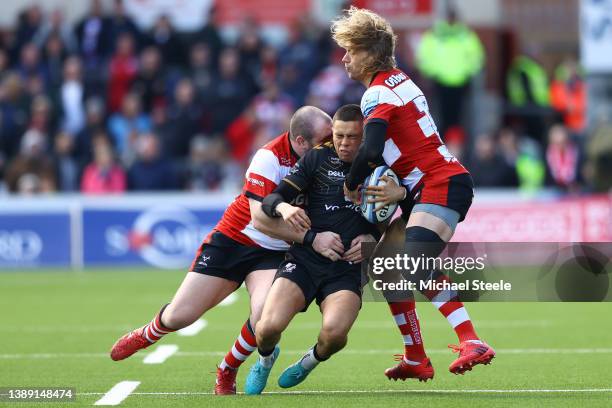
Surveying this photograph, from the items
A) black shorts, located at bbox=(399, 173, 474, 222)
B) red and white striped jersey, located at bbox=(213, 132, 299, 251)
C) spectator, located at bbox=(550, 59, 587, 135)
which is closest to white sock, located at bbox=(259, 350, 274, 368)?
red and white striped jersey, located at bbox=(213, 132, 299, 251)

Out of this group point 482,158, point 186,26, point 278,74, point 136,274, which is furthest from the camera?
point 186,26

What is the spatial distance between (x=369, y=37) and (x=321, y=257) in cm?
137

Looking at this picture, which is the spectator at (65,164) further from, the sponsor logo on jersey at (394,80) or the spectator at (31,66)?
the sponsor logo on jersey at (394,80)

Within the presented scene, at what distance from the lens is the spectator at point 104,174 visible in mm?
20180

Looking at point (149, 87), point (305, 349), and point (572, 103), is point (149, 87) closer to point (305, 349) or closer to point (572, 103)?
point (572, 103)

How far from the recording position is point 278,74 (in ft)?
71.3

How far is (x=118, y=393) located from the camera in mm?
8484

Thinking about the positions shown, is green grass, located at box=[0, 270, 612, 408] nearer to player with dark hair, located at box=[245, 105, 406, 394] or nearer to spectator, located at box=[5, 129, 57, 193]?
player with dark hair, located at box=[245, 105, 406, 394]

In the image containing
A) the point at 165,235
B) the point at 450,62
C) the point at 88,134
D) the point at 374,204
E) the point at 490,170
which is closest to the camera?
the point at 374,204

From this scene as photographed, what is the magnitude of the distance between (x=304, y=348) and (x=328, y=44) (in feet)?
37.0

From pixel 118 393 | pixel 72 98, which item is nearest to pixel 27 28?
pixel 72 98

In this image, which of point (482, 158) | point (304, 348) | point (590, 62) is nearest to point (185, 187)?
point (482, 158)

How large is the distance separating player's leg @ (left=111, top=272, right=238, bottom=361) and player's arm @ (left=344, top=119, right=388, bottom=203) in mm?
1340

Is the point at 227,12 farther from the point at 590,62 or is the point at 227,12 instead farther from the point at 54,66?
the point at 590,62
